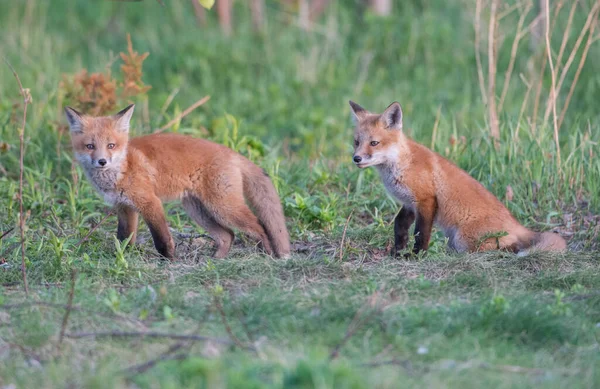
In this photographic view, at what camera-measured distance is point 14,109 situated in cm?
836

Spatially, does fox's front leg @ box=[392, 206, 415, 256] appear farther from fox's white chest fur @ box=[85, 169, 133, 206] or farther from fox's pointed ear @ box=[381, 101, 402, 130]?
fox's white chest fur @ box=[85, 169, 133, 206]

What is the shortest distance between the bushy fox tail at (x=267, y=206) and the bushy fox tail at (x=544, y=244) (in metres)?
1.73

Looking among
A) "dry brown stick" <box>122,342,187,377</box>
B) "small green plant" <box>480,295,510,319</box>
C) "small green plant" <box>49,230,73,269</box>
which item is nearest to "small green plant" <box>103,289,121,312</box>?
"dry brown stick" <box>122,342,187,377</box>

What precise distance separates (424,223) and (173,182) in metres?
1.89

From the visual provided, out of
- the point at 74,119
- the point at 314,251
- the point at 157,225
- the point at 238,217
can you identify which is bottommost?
the point at 314,251

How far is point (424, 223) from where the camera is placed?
606 cm

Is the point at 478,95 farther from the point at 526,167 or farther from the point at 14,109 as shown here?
the point at 14,109

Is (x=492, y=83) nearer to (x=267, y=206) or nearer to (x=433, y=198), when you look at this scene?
(x=433, y=198)

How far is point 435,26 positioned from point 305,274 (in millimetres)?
8154

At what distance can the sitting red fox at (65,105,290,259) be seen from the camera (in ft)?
19.9

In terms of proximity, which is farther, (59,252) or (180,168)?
(180,168)

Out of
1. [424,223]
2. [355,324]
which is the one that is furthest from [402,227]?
[355,324]

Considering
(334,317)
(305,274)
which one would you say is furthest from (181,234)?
(334,317)

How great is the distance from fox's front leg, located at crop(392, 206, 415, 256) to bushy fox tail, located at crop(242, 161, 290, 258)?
83 cm
